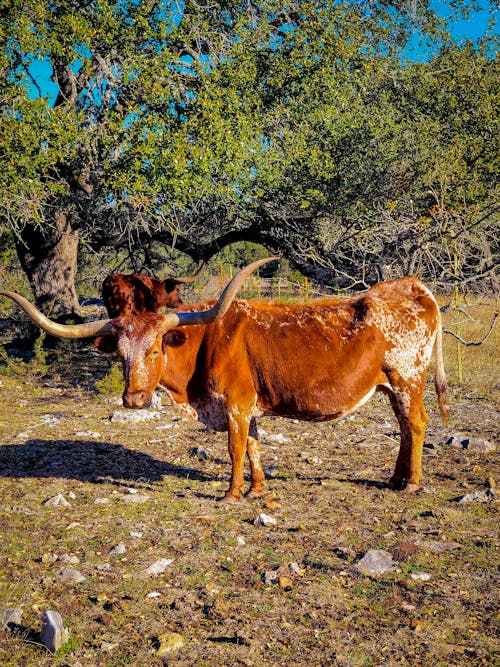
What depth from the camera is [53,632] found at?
3766mm

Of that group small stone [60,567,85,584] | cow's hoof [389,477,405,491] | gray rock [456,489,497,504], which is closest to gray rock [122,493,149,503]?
small stone [60,567,85,584]

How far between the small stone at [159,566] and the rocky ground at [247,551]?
0.05ft

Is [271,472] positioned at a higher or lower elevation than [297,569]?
higher

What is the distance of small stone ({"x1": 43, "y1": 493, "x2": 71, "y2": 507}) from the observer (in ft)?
20.4

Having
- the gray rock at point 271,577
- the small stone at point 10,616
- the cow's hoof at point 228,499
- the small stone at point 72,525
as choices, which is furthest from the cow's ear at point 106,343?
the small stone at point 10,616

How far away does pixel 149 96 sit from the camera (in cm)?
1130

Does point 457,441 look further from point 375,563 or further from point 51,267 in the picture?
point 51,267

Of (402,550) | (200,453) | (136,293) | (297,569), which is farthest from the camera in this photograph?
(200,453)

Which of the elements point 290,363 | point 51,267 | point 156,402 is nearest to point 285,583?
point 290,363

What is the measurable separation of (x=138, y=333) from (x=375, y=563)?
280cm

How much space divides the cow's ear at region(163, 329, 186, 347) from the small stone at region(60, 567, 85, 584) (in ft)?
7.49

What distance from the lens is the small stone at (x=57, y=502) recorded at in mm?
6203

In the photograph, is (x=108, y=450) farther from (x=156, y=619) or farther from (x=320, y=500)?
(x=156, y=619)

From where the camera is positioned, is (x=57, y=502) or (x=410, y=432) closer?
(x=57, y=502)
